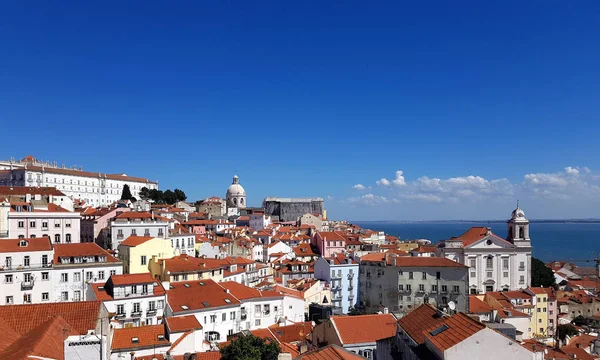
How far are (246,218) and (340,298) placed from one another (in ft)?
158

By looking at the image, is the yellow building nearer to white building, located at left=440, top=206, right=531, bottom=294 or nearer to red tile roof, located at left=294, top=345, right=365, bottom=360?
red tile roof, located at left=294, top=345, right=365, bottom=360

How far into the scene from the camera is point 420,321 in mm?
16625

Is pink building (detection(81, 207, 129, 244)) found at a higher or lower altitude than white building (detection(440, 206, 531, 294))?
higher

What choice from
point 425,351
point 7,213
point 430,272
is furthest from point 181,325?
point 430,272

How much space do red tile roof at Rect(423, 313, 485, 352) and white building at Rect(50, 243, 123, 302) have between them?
2766cm

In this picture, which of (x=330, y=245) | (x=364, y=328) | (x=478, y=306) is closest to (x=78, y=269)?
(x=364, y=328)

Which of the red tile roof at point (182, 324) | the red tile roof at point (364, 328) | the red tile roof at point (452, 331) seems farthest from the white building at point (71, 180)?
the red tile roof at point (452, 331)

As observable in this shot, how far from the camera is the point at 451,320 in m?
14.8

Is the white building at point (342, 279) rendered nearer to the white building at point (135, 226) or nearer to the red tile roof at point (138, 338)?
the white building at point (135, 226)

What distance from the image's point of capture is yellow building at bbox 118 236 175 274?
38.4 metres

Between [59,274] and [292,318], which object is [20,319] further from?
[292,318]

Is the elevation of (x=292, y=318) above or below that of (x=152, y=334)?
below

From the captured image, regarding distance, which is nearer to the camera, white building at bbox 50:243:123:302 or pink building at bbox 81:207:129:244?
white building at bbox 50:243:123:302

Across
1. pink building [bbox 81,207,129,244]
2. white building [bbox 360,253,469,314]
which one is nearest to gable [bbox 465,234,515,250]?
white building [bbox 360,253,469,314]
